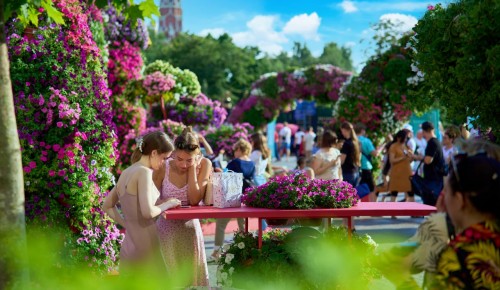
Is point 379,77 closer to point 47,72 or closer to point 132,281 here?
point 47,72

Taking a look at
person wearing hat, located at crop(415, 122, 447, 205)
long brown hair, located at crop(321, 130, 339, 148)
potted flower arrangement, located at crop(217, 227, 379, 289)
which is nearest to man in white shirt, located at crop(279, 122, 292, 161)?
person wearing hat, located at crop(415, 122, 447, 205)

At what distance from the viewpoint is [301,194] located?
19.5ft

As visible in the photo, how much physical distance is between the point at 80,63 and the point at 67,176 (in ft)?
3.71

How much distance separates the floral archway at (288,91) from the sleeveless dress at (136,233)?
2195cm

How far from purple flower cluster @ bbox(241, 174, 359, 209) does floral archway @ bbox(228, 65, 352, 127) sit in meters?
21.2

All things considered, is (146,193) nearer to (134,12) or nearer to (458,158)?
(134,12)

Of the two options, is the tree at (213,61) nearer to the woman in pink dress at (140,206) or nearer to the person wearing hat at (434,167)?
the person wearing hat at (434,167)

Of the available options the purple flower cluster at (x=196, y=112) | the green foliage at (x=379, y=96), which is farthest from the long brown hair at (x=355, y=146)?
the purple flower cluster at (x=196, y=112)

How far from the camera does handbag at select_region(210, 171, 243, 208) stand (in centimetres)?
614

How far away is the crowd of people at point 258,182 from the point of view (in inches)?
114

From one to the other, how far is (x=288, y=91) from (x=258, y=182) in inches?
840

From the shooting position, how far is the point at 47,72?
7527 millimetres

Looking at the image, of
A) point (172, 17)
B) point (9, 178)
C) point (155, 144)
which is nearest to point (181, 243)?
point (155, 144)

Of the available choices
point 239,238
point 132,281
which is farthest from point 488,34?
point 132,281
